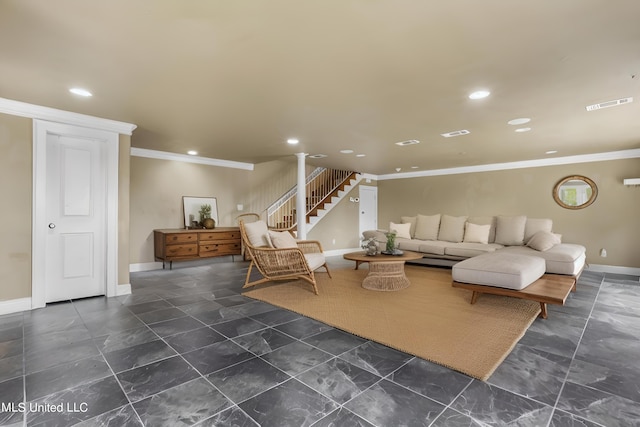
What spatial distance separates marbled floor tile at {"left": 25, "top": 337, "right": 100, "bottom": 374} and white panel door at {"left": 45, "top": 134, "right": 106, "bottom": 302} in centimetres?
171

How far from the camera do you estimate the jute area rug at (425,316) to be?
2.44 metres

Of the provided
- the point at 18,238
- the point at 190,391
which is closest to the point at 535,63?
the point at 190,391

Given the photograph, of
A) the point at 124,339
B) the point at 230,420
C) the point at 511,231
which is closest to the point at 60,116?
the point at 124,339

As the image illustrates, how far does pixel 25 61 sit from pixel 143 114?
133cm

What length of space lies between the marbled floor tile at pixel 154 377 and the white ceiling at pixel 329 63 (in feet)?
7.51

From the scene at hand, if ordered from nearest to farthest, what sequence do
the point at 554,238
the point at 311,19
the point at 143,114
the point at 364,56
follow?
the point at 311,19 < the point at 364,56 < the point at 143,114 < the point at 554,238

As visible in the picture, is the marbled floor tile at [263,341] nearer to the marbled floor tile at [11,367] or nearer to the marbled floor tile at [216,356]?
the marbled floor tile at [216,356]

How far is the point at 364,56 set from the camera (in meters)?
2.36

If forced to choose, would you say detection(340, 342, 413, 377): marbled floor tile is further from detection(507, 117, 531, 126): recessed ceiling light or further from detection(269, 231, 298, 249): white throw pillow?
detection(507, 117, 531, 126): recessed ceiling light

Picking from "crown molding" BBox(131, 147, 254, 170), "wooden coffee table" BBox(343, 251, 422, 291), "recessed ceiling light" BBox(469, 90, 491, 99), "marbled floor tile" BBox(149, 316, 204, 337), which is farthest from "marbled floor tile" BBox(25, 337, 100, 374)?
"crown molding" BBox(131, 147, 254, 170)

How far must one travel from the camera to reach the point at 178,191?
21.2ft

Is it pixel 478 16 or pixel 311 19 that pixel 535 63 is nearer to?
pixel 478 16

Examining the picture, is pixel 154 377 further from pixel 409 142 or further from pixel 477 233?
pixel 477 233

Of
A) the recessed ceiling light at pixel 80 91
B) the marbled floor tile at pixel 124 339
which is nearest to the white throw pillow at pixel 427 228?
the marbled floor tile at pixel 124 339
